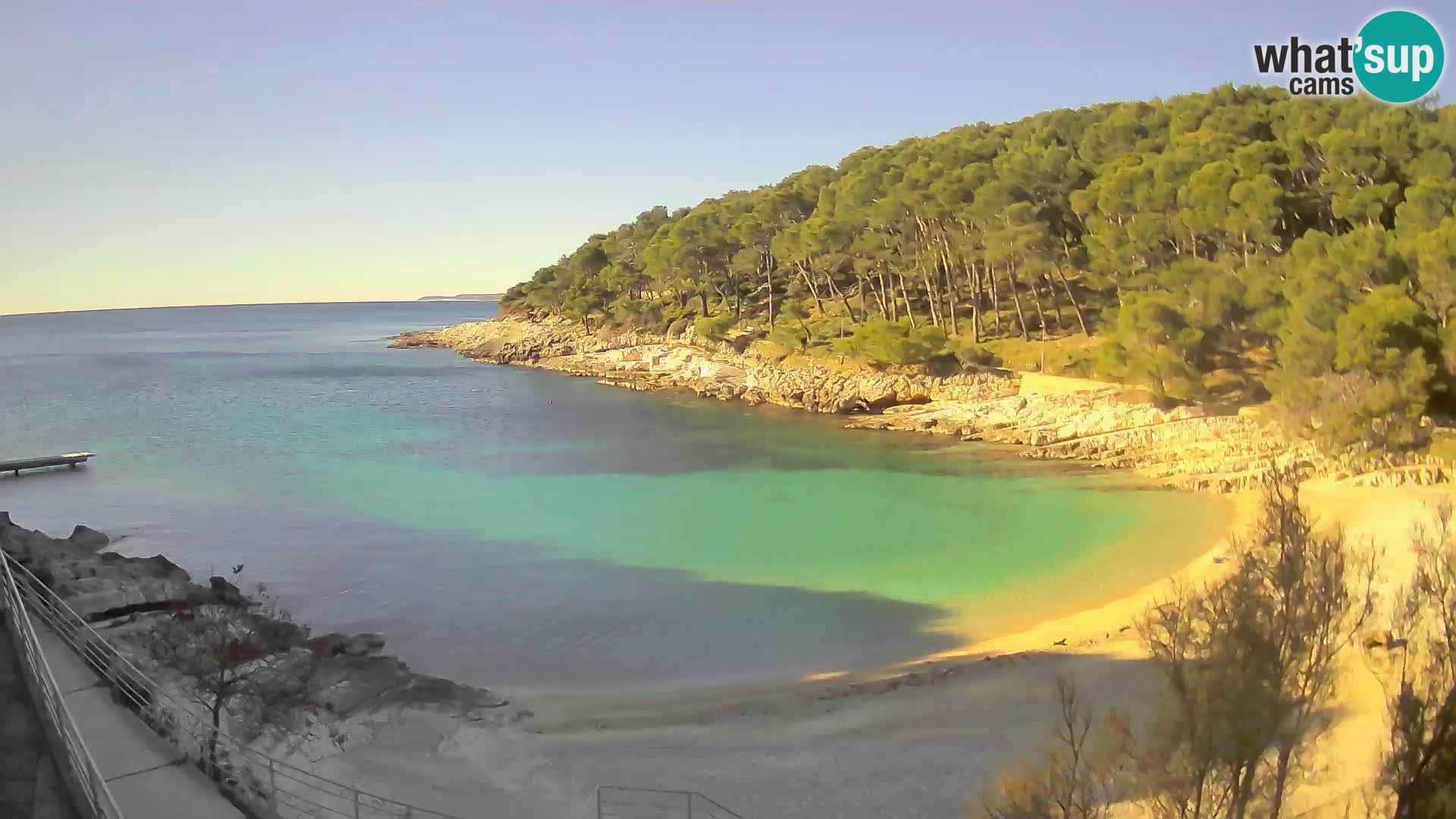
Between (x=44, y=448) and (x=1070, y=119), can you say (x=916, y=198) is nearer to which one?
(x=1070, y=119)

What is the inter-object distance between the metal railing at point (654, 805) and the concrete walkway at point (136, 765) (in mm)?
3262

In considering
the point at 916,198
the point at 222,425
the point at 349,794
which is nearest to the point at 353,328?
the point at 222,425

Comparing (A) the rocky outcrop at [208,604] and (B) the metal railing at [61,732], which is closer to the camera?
(B) the metal railing at [61,732]

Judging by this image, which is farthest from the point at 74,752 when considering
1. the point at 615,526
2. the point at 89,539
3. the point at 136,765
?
the point at 89,539

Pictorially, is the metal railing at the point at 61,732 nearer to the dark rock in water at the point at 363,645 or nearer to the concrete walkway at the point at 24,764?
the concrete walkway at the point at 24,764

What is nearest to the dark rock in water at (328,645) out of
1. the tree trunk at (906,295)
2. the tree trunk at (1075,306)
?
the tree trunk at (1075,306)

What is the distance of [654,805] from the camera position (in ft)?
29.5

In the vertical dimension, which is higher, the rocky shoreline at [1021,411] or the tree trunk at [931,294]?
the tree trunk at [931,294]

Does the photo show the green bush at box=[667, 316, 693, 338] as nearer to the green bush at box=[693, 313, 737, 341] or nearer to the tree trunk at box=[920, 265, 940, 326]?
the green bush at box=[693, 313, 737, 341]

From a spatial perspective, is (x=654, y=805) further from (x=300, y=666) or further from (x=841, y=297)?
(x=841, y=297)

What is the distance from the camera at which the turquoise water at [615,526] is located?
47.2ft

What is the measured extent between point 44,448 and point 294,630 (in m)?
27.0

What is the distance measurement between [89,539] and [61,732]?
54.7 feet

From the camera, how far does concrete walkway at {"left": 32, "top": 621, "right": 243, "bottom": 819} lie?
6.63 meters
